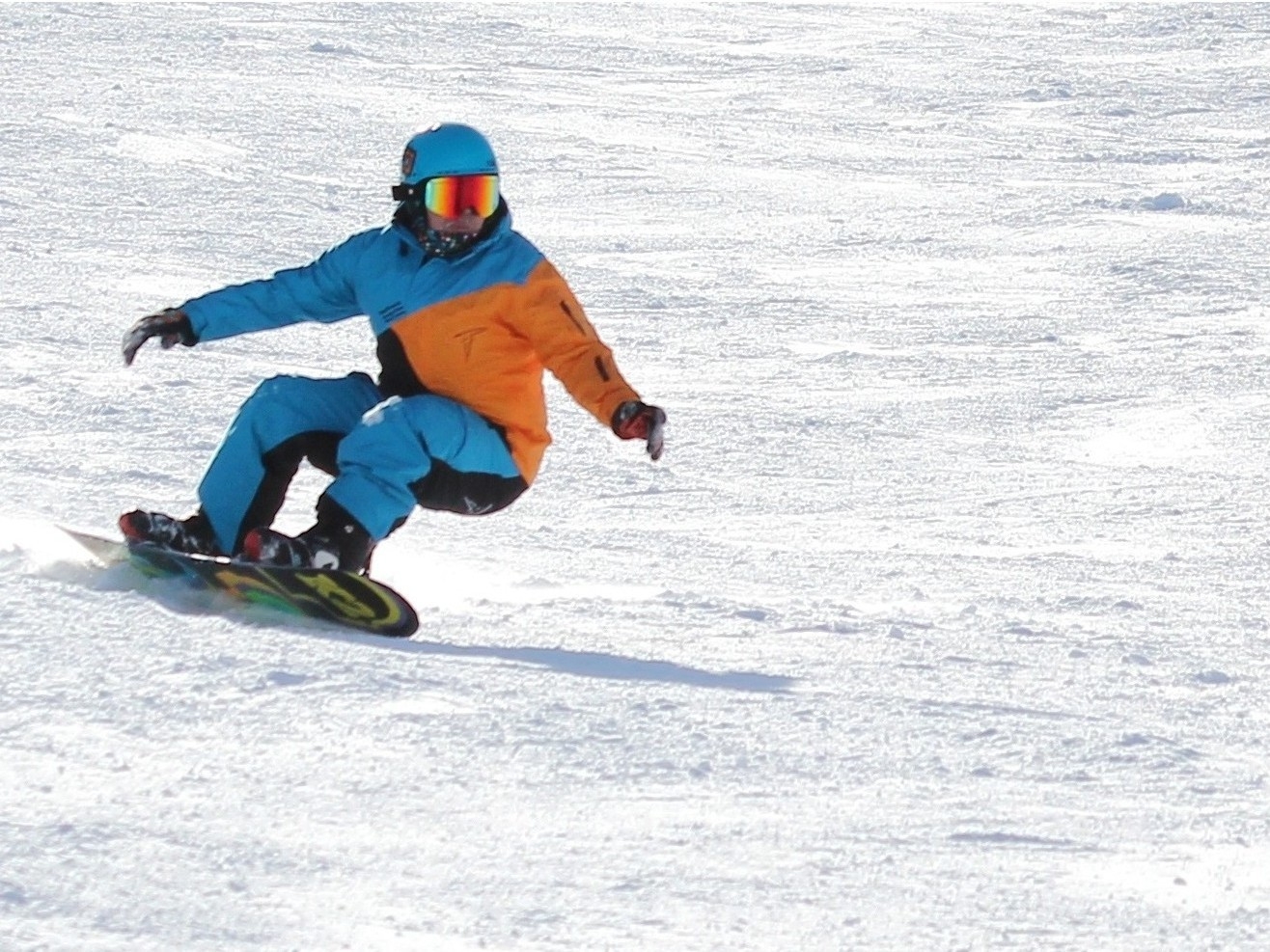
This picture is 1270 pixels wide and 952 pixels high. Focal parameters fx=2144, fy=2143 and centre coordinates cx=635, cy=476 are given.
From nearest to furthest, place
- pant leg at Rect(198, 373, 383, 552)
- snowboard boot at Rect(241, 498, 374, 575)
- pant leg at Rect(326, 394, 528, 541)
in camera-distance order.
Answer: snowboard boot at Rect(241, 498, 374, 575)
pant leg at Rect(326, 394, 528, 541)
pant leg at Rect(198, 373, 383, 552)

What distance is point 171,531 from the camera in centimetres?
456

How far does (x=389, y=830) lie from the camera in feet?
9.59

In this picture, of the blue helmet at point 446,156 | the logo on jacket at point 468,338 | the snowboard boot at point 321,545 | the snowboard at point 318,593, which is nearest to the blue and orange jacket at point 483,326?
the logo on jacket at point 468,338

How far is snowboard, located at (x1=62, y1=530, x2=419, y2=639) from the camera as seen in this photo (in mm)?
4121

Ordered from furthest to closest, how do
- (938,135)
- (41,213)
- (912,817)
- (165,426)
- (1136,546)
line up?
(938,135) → (41,213) → (165,426) → (1136,546) → (912,817)

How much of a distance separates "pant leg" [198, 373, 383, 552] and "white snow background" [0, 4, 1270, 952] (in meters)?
0.36

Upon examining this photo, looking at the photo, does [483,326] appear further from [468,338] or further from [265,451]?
[265,451]

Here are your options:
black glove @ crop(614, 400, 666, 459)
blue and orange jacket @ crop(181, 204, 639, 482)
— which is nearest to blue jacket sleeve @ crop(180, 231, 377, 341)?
blue and orange jacket @ crop(181, 204, 639, 482)

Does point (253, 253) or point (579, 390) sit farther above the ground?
point (579, 390)

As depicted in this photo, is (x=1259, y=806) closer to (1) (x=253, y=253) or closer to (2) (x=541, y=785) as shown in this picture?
(2) (x=541, y=785)

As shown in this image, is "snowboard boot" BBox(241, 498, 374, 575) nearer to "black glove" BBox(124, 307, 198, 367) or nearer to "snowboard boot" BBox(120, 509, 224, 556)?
"snowboard boot" BBox(120, 509, 224, 556)

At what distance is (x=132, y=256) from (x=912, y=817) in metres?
7.45

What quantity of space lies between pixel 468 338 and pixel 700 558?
1278mm

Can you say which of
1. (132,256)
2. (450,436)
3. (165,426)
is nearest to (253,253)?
(132,256)
